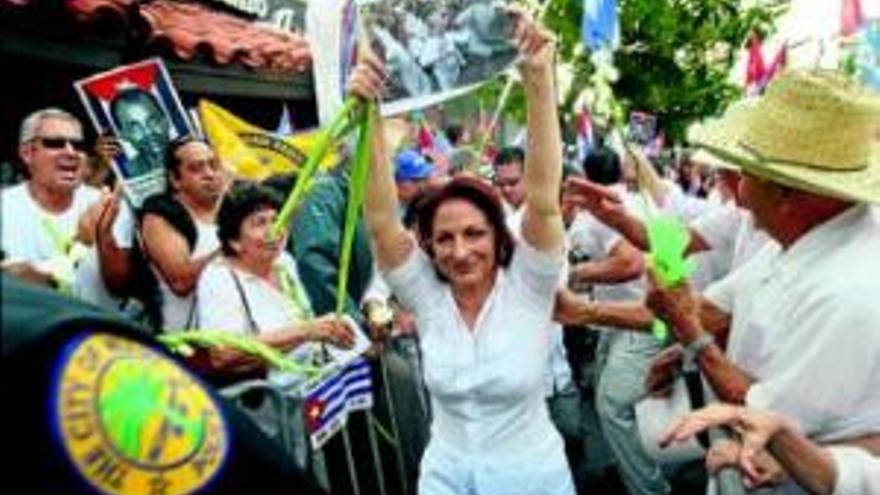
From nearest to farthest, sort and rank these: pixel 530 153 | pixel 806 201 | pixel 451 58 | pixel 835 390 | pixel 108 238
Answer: pixel 835 390 → pixel 806 201 → pixel 451 58 → pixel 530 153 → pixel 108 238

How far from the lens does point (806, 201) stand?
3051mm

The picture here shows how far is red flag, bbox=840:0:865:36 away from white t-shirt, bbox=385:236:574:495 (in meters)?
9.25

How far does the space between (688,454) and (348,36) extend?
1425mm

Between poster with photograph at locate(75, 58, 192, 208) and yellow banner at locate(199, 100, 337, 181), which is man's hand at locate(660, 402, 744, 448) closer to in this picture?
poster with photograph at locate(75, 58, 192, 208)

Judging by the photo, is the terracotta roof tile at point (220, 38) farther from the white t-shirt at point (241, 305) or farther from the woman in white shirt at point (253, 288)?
the white t-shirt at point (241, 305)

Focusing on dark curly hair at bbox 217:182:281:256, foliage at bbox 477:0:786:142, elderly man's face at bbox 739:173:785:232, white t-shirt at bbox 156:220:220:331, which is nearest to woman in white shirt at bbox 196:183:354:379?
dark curly hair at bbox 217:182:281:256

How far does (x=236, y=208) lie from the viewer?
473 centimetres

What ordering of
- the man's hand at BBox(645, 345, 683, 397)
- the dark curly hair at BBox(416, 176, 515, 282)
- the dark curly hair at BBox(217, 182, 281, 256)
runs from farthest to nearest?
the dark curly hair at BBox(217, 182, 281, 256) → the dark curly hair at BBox(416, 176, 515, 282) → the man's hand at BBox(645, 345, 683, 397)

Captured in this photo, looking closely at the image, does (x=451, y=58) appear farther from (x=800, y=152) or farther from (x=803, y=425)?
(x=803, y=425)

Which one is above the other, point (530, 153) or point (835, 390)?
point (530, 153)

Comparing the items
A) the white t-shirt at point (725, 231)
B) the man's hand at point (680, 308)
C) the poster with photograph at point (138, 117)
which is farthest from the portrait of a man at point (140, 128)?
the man's hand at point (680, 308)

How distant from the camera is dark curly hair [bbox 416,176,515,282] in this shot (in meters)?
3.86

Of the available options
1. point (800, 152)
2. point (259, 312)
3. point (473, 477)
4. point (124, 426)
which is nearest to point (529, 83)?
point (800, 152)

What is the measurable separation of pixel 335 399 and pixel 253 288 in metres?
0.51
